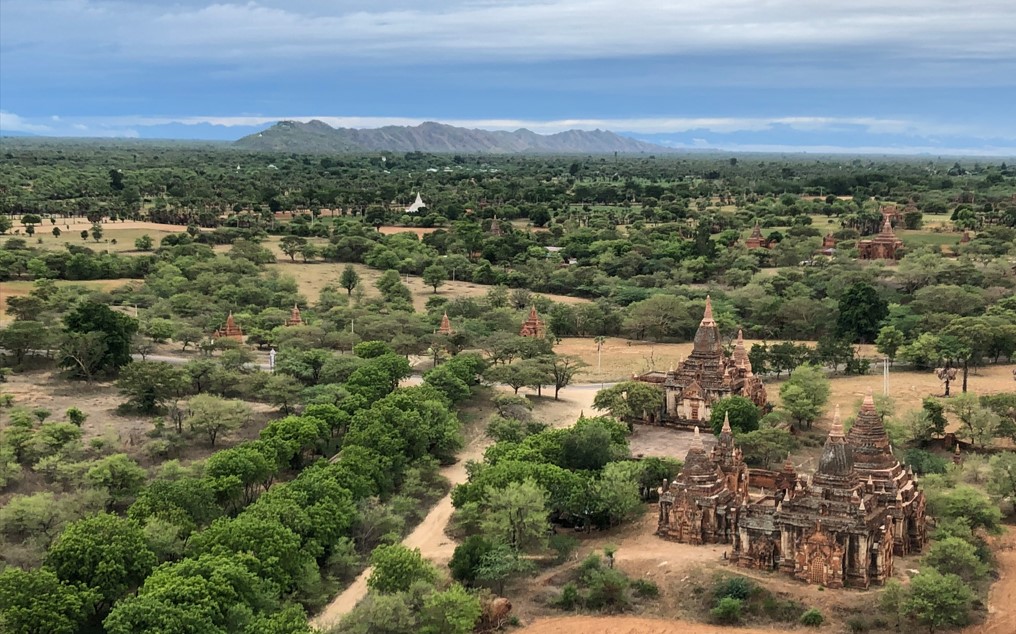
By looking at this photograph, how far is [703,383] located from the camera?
51.4 meters

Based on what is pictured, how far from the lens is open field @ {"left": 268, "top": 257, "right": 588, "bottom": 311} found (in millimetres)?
91438

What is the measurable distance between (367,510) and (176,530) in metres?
6.52

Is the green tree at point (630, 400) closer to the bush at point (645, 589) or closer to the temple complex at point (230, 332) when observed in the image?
the bush at point (645, 589)

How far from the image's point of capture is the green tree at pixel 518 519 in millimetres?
34531

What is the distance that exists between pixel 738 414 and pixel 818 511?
1446 cm

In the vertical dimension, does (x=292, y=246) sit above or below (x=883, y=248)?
below

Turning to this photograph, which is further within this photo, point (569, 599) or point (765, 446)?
point (765, 446)

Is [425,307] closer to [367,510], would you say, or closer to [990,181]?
[367,510]

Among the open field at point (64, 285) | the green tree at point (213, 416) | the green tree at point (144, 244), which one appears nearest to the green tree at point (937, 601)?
the green tree at point (213, 416)

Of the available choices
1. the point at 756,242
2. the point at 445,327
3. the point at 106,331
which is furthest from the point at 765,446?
the point at 756,242

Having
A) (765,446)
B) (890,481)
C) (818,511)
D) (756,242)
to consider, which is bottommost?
(765,446)

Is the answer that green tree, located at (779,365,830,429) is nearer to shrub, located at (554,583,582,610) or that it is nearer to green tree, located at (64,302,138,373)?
shrub, located at (554,583,582,610)

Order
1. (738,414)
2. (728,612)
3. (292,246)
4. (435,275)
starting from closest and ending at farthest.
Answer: (728,612) → (738,414) → (435,275) → (292,246)

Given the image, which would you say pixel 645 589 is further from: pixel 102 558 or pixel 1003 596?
pixel 102 558
